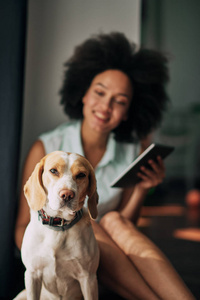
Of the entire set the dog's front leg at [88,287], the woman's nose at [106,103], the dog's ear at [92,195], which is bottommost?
the dog's front leg at [88,287]

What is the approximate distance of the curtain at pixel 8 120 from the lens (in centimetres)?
132

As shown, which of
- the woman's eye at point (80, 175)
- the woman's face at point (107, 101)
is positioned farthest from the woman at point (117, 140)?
the woman's eye at point (80, 175)

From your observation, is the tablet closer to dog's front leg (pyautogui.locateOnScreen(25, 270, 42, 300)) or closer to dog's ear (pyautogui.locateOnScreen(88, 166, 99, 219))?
dog's ear (pyautogui.locateOnScreen(88, 166, 99, 219))

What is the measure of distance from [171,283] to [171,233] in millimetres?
1408

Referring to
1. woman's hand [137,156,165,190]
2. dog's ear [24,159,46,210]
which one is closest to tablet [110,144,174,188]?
woman's hand [137,156,165,190]

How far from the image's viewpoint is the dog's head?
74 cm

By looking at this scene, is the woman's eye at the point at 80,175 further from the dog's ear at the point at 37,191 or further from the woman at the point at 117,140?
the woman at the point at 117,140

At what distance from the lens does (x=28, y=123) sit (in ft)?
5.49

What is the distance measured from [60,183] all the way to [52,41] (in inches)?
46.0

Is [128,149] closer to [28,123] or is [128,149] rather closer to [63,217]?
[28,123]

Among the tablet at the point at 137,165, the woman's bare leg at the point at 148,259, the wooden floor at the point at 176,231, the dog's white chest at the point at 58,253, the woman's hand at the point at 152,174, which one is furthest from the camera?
the wooden floor at the point at 176,231

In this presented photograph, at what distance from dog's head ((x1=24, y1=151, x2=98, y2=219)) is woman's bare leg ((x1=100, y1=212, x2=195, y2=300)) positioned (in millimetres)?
508

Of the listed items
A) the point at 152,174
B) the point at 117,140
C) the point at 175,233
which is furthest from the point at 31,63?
the point at 175,233

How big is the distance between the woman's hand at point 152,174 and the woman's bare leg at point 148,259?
22cm
